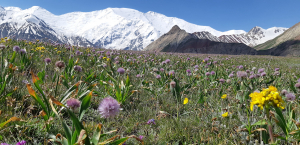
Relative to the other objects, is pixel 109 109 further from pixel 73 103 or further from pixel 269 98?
pixel 269 98

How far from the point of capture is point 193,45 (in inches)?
4058

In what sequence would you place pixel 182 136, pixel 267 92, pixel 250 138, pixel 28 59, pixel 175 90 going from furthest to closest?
pixel 28 59 → pixel 175 90 → pixel 182 136 → pixel 250 138 → pixel 267 92

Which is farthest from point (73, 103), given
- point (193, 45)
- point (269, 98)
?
point (193, 45)

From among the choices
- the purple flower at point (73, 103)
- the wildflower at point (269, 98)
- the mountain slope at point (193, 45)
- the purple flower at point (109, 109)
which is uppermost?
the mountain slope at point (193, 45)

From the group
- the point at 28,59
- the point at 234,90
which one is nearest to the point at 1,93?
the point at 28,59

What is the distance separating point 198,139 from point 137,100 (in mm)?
1598

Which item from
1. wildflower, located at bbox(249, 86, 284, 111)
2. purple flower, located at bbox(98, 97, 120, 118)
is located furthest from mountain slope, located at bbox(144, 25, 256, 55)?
wildflower, located at bbox(249, 86, 284, 111)

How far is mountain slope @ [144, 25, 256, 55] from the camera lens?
8189cm

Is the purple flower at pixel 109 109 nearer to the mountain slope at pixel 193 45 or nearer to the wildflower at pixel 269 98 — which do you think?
the wildflower at pixel 269 98

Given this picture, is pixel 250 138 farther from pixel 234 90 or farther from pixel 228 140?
pixel 234 90

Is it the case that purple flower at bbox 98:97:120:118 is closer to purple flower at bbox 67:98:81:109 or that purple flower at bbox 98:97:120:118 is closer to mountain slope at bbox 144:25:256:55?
purple flower at bbox 67:98:81:109

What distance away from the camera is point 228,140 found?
1729mm

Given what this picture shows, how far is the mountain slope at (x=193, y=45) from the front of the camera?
8189 centimetres

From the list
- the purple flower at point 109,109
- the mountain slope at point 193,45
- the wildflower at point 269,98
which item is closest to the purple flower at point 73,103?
the purple flower at point 109,109
